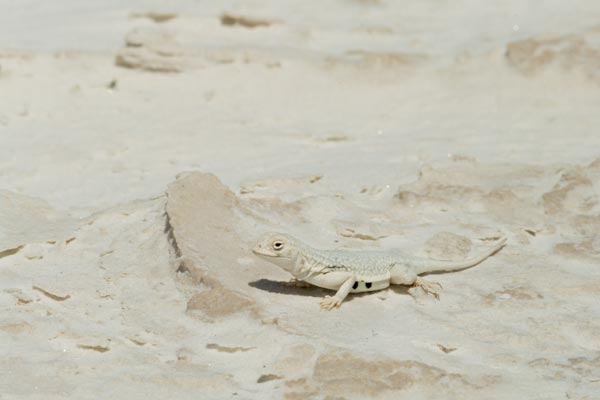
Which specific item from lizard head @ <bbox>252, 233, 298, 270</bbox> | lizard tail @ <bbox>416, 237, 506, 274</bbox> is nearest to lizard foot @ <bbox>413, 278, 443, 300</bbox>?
lizard tail @ <bbox>416, 237, 506, 274</bbox>

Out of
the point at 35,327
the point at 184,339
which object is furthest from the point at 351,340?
the point at 35,327

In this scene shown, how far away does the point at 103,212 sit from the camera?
24.6 feet

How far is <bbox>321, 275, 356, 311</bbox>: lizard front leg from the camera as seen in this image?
237 inches

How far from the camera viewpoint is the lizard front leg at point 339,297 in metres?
6.02

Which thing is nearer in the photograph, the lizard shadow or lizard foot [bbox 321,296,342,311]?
lizard foot [bbox 321,296,342,311]

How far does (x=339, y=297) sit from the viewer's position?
6.05 meters

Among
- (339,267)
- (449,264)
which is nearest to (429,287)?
(449,264)

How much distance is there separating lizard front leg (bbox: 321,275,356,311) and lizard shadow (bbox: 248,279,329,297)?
204 millimetres

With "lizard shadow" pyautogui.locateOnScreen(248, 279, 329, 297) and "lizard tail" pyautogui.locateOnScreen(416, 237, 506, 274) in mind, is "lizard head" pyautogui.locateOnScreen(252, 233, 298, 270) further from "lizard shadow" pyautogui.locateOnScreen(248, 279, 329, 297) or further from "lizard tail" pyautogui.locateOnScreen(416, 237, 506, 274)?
"lizard tail" pyautogui.locateOnScreen(416, 237, 506, 274)

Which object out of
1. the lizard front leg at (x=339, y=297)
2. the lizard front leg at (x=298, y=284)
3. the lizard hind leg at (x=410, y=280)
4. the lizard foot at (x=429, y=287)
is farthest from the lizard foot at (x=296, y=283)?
the lizard foot at (x=429, y=287)

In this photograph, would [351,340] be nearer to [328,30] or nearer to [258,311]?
[258,311]

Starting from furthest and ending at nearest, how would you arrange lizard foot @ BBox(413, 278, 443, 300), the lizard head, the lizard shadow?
lizard foot @ BBox(413, 278, 443, 300) < the lizard shadow < the lizard head

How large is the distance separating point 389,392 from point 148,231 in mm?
2573

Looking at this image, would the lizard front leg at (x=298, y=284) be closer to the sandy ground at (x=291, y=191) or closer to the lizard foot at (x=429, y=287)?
the sandy ground at (x=291, y=191)
